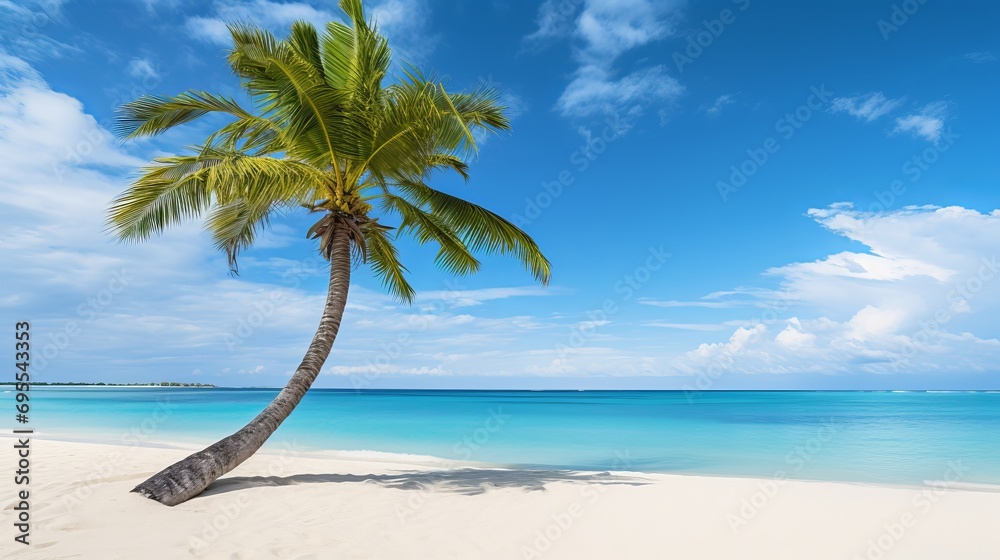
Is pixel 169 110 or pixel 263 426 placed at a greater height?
pixel 169 110

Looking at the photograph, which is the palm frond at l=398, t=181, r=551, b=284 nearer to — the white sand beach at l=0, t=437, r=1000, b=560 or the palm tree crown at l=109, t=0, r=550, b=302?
the palm tree crown at l=109, t=0, r=550, b=302

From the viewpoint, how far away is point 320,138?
735 cm

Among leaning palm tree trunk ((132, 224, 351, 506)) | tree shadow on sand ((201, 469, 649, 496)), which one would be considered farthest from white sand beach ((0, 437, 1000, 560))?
leaning palm tree trunk ((132, 224, 351, 506))

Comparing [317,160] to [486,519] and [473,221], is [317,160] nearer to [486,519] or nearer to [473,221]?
[473,221]

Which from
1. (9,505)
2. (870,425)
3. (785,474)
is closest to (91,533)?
(9,505)

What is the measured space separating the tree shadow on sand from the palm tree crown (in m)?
3.22

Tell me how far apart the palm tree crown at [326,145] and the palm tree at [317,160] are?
0.06ft

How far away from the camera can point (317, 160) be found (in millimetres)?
7609

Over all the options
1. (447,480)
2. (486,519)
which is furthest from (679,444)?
(486,519)

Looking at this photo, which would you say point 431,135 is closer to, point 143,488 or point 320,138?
point 320,138

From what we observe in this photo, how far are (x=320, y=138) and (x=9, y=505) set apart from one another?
16.8ft

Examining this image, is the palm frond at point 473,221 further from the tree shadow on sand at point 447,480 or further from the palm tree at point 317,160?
the tree shadow on sand at point 447,480

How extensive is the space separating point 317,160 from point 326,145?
31 cm

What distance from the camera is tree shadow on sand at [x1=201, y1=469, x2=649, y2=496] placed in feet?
23.1
